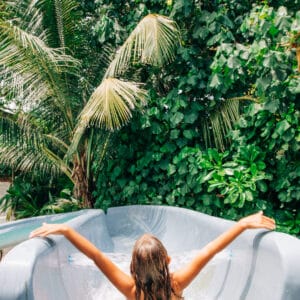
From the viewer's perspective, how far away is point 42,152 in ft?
21.3

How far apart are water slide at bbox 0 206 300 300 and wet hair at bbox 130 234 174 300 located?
53 centimetres

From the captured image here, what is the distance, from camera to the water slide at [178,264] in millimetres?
2121

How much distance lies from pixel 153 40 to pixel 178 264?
9.46ft

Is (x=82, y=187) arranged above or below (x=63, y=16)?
below

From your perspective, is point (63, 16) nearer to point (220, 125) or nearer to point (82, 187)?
point (82, 187)

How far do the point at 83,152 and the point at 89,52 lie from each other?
1650 mm

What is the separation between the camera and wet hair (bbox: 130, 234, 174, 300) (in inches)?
72.9

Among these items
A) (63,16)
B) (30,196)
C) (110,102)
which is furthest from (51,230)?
Result: (30,196)

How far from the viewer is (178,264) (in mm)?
3373

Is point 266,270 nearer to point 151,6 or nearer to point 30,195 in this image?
point 151,6

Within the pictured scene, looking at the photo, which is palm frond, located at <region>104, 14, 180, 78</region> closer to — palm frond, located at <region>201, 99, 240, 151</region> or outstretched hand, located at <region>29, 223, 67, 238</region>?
palm frond, located at <region>201, 99, 240, 151</region>

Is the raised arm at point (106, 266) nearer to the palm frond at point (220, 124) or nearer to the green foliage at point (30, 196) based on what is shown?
the palm frond at point (220, 124)

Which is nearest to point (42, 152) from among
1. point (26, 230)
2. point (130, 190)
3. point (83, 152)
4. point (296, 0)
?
point (83, 152)

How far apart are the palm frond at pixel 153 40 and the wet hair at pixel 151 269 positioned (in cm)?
369
